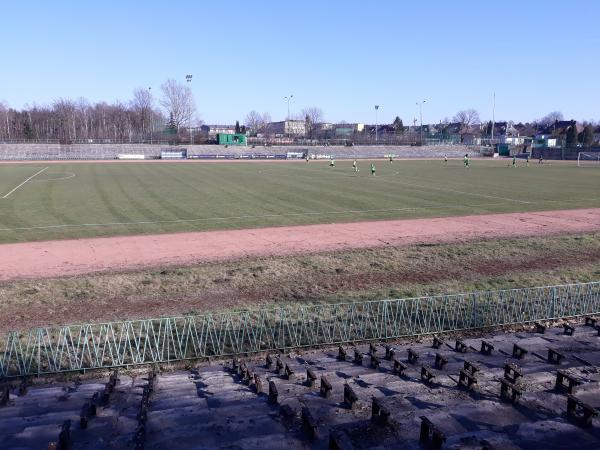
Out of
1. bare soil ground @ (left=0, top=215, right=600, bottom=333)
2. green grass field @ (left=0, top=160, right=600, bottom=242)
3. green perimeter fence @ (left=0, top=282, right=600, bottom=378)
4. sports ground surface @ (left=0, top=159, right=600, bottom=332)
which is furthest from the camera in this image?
green grass field @ (left=0, top=160, right=600, bottom=242)

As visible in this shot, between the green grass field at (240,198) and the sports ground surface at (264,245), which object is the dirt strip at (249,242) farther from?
the green grass field at (240,198)

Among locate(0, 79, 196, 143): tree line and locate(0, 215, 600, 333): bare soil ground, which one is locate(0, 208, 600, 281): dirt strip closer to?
locate(0, 215, 600, 333): bare soil ground

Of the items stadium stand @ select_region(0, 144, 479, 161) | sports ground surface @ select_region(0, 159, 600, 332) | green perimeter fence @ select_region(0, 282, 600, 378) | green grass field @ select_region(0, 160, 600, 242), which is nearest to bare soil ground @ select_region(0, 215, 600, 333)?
sports ground surface @ select_region(0, 159, 600, 332)

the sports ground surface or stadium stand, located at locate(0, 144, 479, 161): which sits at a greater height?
stadium stand, located at locate(0, 144, 479, 161)

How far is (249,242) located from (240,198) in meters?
14.9

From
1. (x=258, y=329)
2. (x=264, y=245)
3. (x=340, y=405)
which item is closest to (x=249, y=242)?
(x=264, y=245)

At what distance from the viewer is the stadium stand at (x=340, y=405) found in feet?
22.7

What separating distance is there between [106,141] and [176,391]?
354 feet

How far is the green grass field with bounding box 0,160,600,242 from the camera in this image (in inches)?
1171

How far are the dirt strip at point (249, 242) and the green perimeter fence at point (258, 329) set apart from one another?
7.13 metres

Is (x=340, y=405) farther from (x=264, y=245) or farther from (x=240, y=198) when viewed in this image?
(x=240, y=198)

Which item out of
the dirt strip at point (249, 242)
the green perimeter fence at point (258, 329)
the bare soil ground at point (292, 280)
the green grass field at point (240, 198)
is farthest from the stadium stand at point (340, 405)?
the green grass field at point (240, 198)

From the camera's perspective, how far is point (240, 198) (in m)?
39.9

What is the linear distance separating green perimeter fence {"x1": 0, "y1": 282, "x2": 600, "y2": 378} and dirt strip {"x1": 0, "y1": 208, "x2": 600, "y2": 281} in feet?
23.4
